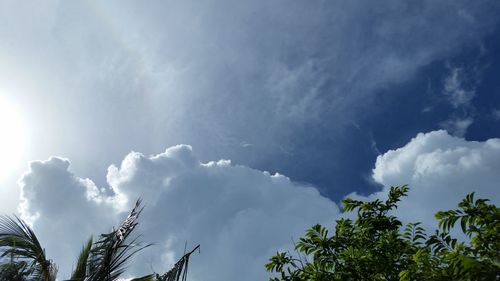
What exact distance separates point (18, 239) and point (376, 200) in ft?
27.4

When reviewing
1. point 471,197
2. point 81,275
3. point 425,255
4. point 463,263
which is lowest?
point 463,263

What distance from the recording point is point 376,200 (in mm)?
10367

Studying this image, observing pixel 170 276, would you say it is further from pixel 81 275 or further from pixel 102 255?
pixel 81 275

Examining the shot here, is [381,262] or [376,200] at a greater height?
[376,200]

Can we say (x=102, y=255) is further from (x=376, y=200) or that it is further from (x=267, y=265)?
(x=376, y=200)

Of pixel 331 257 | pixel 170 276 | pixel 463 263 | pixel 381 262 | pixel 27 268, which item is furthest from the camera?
pixel 331 257

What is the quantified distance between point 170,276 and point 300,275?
418 cm

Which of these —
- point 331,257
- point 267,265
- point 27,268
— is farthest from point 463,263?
point 27,268

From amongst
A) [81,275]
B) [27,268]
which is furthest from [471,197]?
[27,268]

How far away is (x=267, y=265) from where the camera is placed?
33.9 feet

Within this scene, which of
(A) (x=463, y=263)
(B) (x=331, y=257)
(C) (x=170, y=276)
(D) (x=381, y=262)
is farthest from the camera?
(B) (x=331, y=257)

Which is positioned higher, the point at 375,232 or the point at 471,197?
the point at 375,232

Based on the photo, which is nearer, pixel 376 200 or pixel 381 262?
pixel 381 262

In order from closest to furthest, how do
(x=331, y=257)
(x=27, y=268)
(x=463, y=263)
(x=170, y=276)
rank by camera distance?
(x=463, y=263) < (x=170, y=276) < (x=27, y=268) < (x=331, y=257)
